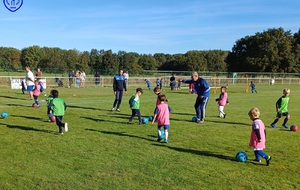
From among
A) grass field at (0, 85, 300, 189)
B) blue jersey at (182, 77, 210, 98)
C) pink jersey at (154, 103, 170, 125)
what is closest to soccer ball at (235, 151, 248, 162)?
grass field at (0, 85, 300, 189)

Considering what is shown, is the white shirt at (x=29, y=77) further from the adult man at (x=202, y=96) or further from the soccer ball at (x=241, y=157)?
the soccer ball at (x=241, y=157)

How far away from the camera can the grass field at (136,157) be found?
639 cm

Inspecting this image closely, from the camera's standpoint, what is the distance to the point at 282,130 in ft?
39.9

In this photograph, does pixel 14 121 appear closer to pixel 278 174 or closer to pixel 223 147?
pixel 223 147

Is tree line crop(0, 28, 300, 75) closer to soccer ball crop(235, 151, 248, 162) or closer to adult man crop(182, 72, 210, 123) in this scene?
adult man crop(182, 72, 210, 123)

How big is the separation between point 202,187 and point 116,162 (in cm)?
230

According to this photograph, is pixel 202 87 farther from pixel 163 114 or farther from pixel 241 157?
pixel 241 157

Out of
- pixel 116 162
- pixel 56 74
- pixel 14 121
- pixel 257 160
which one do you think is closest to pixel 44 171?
pixel 116 162

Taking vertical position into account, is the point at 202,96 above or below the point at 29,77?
below

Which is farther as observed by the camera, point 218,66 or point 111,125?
point 218,66

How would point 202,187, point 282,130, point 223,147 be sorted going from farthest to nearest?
point 282,130
point 223,147
point 202,187

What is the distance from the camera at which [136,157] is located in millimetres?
8039

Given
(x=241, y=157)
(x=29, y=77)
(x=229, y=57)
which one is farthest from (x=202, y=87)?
(x=229, y=57)

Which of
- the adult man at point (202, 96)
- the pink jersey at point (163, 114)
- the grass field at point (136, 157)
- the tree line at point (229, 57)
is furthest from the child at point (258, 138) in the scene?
the tree line at point (229, 57)
